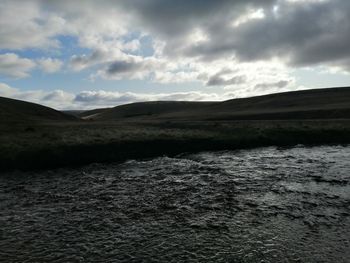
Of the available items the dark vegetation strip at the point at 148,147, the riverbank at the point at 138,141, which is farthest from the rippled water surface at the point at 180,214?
the riverbank at the point at 138,141

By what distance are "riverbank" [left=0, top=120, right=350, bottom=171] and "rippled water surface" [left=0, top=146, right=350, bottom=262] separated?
3.91 metres

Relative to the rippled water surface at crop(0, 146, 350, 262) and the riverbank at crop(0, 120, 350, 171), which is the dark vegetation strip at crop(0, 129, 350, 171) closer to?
the riverbank at crop(0, 120, 350, 171)

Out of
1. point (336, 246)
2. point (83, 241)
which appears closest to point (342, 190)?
point (336, 246)

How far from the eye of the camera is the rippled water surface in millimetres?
A: 15141

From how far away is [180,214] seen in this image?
20031 millimetres

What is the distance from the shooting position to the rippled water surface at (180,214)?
15141mm

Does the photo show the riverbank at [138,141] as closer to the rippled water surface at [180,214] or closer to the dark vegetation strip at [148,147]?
the dark vegetation strip at [148,147]

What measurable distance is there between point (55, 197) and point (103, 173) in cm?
787

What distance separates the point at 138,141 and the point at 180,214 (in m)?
24.3

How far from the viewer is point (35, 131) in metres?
47.2

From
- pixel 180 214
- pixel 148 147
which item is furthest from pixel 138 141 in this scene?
pixel 180 214

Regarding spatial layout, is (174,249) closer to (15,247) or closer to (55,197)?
(15,247)

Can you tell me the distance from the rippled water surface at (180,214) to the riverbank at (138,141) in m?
3.91

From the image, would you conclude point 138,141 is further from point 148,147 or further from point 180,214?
point 180,214
